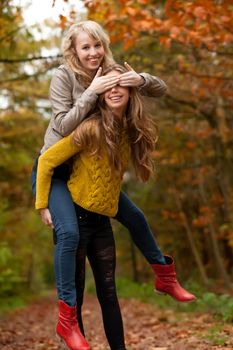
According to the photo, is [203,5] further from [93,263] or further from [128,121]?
[93,263]

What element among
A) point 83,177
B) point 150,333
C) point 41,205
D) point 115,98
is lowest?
→ point 150,333

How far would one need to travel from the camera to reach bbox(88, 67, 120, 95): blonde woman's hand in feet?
12.9

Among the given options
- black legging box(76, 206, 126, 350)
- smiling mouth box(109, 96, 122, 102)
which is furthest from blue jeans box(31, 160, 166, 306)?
smiling mouth box(109, 96, 122, 102)

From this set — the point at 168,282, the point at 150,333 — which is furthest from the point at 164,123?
the point at 168,282

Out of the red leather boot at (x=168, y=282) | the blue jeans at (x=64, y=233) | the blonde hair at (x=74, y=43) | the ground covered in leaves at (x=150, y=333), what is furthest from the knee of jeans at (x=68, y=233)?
the ground covered in leaves at (x=150, y=333)

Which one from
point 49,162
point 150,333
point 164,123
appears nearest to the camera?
point 49,162

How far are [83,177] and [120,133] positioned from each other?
41 cm

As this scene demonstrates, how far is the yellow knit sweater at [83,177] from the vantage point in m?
4.01

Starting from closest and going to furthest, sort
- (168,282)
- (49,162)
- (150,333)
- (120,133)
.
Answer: (49,162)
(120,133)
(168,282)
(150,333)

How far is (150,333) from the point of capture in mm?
7633

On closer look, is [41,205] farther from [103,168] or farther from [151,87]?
[151,87]

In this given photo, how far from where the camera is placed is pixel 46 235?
19938 millimetres

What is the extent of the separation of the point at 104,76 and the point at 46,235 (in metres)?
16.3

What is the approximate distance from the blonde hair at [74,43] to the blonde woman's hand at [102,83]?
0.17 metres
